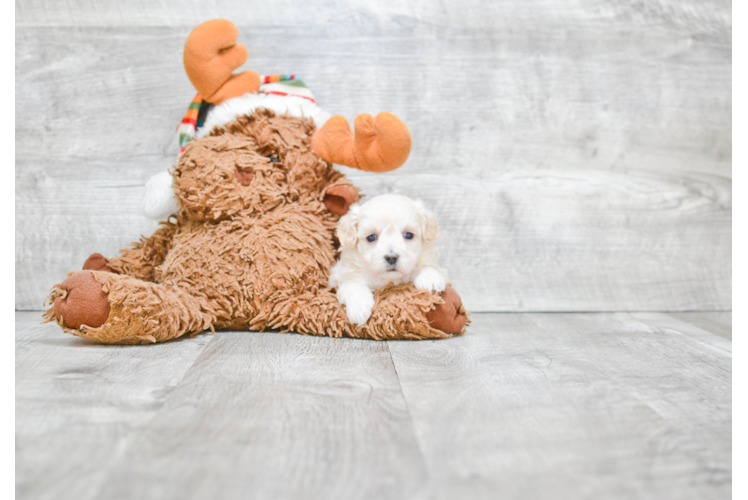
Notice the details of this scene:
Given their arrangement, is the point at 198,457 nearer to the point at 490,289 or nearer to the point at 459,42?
the point at 490,289

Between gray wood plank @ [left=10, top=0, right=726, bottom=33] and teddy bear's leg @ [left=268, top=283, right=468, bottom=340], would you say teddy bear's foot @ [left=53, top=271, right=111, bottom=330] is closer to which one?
teddy bear's leg @ [left=268, top=283, right=468, bottom=340]

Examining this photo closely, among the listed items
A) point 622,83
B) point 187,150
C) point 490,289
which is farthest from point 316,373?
point 622,83

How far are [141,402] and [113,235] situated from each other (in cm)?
88

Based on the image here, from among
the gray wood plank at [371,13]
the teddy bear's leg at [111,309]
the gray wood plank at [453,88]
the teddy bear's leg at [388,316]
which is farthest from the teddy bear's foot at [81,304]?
the gray wood plank at [371,13]

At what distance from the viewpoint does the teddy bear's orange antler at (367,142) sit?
47.8 inches

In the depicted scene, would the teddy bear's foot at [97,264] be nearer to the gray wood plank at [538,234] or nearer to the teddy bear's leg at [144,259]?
the teddy bear's leg at [144,259]

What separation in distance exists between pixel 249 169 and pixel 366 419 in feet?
2.37

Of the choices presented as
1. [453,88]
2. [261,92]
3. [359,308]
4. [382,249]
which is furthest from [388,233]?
[453,88]

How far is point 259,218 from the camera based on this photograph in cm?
132

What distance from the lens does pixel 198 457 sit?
2.16 feet

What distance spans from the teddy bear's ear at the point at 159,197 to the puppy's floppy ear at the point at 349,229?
0.40 metres

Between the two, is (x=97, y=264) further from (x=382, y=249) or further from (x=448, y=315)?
(x=448, y=315)

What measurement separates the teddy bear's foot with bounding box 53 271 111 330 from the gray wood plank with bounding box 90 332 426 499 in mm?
213

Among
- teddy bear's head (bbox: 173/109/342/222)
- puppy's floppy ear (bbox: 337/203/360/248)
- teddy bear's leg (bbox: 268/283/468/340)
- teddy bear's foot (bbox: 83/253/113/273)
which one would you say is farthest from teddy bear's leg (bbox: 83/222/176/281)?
puppy's floppy ear (bbox: 337/203/360/248)
